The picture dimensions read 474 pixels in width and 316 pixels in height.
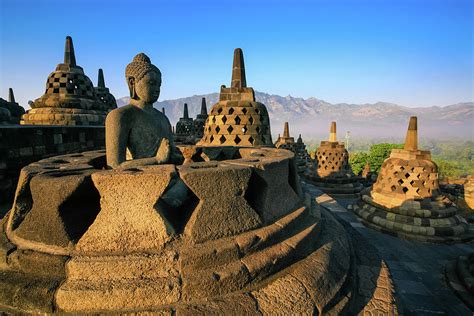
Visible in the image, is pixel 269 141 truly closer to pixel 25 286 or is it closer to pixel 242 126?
pixel 242 126

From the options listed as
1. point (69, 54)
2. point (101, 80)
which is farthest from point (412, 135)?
point (101, 80)

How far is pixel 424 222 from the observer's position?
7.35 m

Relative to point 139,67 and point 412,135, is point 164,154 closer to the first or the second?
point 139,67

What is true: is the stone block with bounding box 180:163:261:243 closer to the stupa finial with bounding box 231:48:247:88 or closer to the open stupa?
the open stupa

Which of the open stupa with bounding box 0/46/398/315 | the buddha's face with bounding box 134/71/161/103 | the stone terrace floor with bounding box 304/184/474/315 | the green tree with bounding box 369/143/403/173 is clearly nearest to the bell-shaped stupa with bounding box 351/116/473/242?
the stone terrace floor with bounding box 304/184/474/315

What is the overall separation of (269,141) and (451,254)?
6.00m

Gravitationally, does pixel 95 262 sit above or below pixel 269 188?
below

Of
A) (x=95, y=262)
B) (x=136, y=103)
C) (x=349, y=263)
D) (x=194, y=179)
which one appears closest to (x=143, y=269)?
(x=95, y=262)

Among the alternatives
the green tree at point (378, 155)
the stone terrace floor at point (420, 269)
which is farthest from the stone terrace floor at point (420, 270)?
the green tree at point (378, 155)

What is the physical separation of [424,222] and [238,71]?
290 inches

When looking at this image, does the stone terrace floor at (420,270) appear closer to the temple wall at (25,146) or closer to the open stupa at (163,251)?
the open stupa at (163,251)

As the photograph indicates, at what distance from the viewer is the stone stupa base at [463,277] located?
453cm

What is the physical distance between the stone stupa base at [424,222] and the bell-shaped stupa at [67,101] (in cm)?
1141

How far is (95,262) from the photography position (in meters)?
1.60
